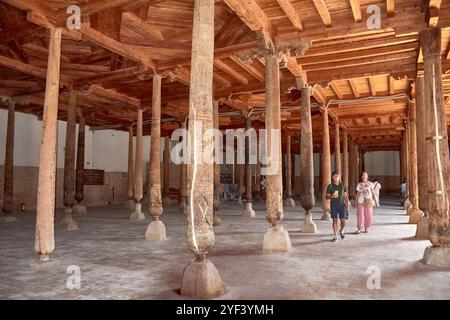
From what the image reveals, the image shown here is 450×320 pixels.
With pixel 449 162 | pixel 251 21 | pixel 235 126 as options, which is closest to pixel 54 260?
pixel 251 21

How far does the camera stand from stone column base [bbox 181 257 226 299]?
14.7ft

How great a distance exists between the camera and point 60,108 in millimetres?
17047

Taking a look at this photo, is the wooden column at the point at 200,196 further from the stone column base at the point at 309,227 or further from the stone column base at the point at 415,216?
the stone column base at the point at 415,216

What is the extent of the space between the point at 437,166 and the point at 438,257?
1.65 meters

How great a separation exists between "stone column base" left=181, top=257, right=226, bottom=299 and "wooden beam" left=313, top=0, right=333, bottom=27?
18.0 feet

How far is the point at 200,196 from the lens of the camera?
4684 millimetres

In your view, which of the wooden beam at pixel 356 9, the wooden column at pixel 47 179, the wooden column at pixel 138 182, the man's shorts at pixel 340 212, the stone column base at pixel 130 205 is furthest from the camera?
the stone column base at pixel 130 205

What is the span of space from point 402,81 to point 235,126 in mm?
10648

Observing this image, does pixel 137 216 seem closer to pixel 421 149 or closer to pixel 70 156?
pixel 70 156

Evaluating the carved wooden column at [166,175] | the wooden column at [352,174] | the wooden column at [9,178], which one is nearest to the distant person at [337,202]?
the wooden column at [9,178]

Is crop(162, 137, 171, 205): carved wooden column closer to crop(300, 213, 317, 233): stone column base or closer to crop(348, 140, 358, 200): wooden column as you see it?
crop(348, 140, 358, 200): wooden column

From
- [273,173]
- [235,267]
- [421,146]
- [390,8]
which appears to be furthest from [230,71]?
[235,267]

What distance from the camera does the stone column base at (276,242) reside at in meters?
7.55
